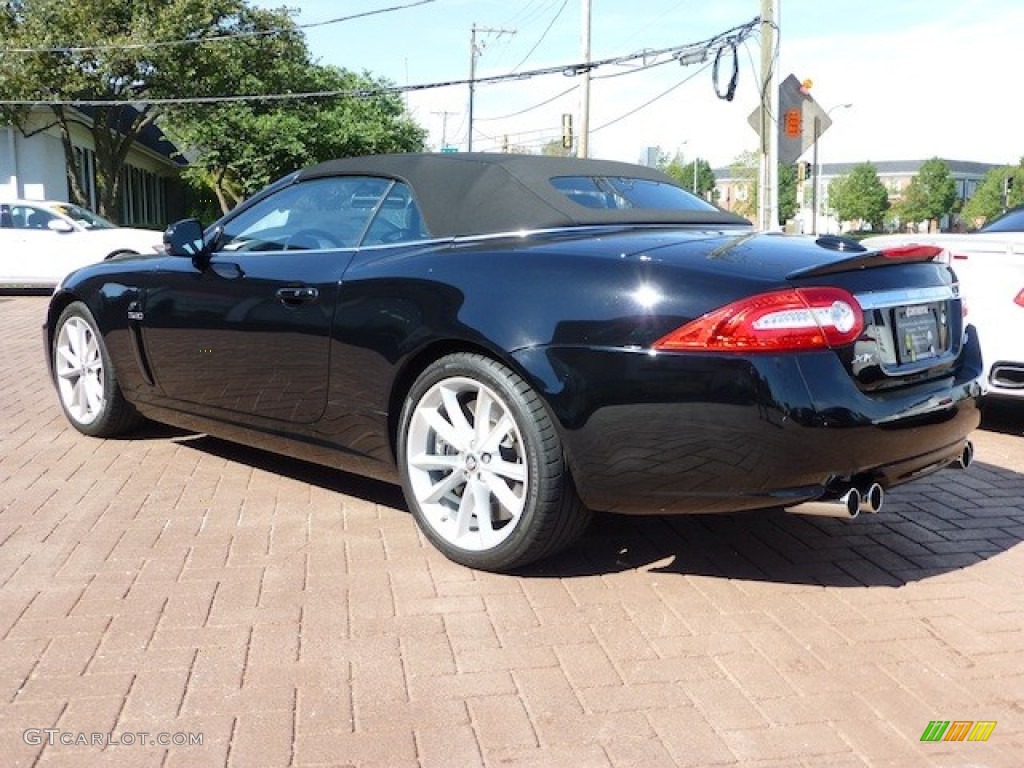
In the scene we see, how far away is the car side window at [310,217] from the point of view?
4191 mm

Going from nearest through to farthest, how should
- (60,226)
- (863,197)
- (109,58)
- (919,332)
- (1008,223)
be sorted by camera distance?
(919,332) → (1008,223) → (60,226) → (109,58) → (863,197)

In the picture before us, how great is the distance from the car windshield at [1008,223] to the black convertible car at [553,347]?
352 cm

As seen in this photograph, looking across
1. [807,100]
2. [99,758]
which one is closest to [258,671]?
[99,758]

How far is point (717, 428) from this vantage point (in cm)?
307

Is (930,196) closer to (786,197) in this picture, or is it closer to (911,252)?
(786,197)

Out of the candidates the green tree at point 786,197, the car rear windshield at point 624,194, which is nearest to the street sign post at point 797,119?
the car rear windshield at point 624,194

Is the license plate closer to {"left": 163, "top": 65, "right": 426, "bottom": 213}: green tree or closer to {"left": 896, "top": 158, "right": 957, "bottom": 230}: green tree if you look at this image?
{"left": 163, "top": 65, "right": 426, "bottom": 213}: green tree

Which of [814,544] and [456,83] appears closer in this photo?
[814,544]

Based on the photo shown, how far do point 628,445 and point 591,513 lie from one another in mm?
421

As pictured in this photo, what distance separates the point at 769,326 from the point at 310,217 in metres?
2.19

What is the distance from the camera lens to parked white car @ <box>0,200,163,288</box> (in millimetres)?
16344

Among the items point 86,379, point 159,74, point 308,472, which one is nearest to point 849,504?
point 308,472

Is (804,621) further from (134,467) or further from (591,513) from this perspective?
(134,467)

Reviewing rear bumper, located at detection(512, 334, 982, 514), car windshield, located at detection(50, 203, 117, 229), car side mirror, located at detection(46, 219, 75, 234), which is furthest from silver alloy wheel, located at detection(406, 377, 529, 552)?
car windshield, located at detection(50, 203, 117, 229)
